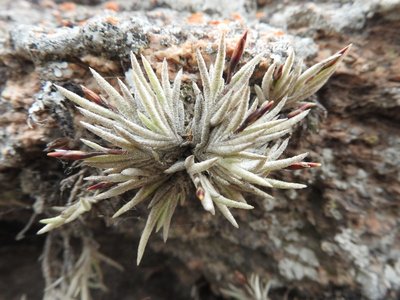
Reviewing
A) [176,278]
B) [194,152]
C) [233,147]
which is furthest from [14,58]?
[176,278]

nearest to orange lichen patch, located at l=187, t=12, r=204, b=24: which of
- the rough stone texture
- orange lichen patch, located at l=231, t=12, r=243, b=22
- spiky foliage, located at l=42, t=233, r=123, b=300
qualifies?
the rough stone texture

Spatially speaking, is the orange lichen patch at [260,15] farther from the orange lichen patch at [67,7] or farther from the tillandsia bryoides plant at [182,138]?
the orange lichen patch at [67,7]

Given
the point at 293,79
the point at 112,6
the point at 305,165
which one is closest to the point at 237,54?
the point at 293,79

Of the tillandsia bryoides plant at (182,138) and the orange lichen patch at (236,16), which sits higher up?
the orange lichen patch at (236,16)

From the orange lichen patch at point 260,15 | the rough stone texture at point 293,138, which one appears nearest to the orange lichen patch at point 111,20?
the rough stone texture at point 293,138

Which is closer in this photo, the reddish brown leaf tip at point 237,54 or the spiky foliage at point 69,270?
the reddish brown leaf tip at point 237,54

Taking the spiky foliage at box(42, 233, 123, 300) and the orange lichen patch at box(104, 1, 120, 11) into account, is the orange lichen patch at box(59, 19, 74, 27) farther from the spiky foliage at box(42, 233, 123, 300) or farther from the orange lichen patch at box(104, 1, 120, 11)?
the spiky foliage at box(42, 233, 123, 300)

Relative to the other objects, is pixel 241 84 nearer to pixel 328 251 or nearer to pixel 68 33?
pixel 68 33

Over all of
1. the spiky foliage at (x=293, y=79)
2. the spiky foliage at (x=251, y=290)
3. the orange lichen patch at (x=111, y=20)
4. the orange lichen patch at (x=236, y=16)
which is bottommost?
the spiky foliage at (x=251, y=290)
